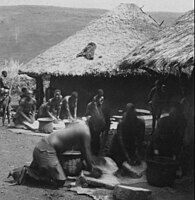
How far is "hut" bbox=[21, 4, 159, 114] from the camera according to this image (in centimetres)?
1797

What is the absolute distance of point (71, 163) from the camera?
7496 millimetres

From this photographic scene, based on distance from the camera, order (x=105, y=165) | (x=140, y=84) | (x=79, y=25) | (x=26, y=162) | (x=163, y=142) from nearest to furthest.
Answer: (x=163, y=142) < (x=105, y=165) < (x=26, y=162) < (x=140, y=84) < (x=79, y=25)

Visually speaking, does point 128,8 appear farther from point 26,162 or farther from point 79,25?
point 79,25

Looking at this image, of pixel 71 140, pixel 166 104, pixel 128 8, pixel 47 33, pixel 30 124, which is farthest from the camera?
pixel 47 33

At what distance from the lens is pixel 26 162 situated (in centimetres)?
926

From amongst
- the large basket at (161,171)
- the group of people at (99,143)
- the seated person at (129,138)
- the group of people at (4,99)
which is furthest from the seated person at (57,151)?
the group of people at (4,99)

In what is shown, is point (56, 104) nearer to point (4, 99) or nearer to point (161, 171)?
point (4, 99)

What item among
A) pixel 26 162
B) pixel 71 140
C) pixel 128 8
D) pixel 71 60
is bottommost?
pixel 26 162

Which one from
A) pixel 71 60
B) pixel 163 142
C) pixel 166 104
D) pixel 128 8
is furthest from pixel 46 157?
pixel 128 8

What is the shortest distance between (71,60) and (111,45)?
2017 millimetres

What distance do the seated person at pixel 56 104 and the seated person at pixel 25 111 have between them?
2.21 feet

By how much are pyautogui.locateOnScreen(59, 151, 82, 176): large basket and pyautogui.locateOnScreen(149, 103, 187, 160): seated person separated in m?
1.38

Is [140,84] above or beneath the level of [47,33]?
beneath

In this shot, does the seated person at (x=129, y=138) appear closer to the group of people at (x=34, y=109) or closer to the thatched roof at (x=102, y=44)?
the group of people at (x=34, y=109)
